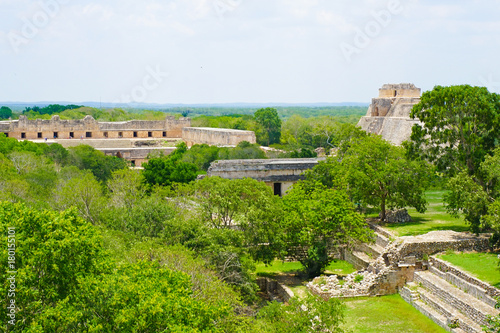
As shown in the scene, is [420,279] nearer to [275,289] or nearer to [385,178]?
[275,289]

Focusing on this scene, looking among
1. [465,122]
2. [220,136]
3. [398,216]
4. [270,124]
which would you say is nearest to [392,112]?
[220,136]

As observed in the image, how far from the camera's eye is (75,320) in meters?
9.18

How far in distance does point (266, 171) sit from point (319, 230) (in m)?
10.2

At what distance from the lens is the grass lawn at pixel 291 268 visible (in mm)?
18422

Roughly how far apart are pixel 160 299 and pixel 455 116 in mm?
11559

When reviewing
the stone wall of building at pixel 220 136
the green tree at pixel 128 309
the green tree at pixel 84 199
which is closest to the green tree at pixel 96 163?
the stone wall of building at pixel 220 136

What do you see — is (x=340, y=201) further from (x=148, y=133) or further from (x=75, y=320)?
(x=148, y=133)

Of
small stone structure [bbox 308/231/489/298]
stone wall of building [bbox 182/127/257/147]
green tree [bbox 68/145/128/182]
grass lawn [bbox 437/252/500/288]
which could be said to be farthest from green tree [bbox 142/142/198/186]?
grass lawn [bbox 437/252/500/288]

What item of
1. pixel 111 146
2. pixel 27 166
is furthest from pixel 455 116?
pixel 111 146

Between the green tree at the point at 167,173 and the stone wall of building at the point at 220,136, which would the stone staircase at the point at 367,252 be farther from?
the stone wall of building at the point at 220,136

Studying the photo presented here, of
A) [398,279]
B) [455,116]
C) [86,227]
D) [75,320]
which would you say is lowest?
[398,279]

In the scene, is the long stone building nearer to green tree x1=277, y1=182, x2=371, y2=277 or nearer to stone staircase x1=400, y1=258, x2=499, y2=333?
green tree x1=277, y1=182, x2=371, y2=277

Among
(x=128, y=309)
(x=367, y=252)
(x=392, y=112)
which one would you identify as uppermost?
(x=392, y=112)

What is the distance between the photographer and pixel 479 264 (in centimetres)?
1477
